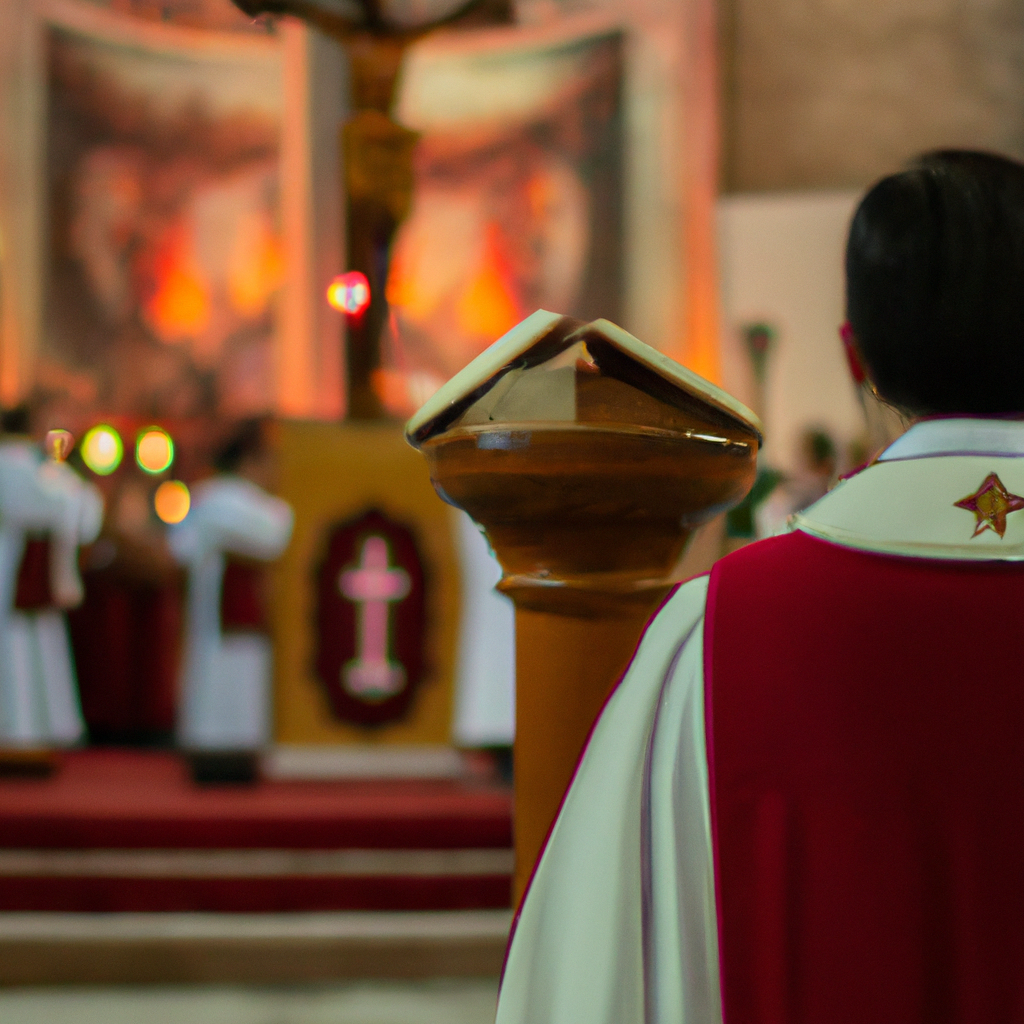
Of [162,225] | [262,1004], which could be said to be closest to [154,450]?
Answer: [162,225]

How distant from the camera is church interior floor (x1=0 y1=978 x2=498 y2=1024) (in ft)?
6.74

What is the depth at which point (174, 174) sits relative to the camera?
6508mm

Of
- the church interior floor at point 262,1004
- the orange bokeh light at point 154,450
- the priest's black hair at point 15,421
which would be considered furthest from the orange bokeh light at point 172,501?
the church interior floor at point 262,1004

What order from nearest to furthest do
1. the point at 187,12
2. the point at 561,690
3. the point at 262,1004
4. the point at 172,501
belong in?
the point at 561,690
the point at 262,1004
the point at 172,501
the point at 187,12

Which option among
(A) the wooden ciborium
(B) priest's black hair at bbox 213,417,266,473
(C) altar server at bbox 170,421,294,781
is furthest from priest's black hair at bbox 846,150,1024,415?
(B) priest's black hair at bbox 213,417,266,473

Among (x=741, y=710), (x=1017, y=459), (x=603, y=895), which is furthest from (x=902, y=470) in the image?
(x=603, y=895)

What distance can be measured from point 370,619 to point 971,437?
8.50ft

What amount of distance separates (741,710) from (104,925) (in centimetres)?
217

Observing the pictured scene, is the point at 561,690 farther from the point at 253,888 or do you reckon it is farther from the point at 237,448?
the point at 237,448

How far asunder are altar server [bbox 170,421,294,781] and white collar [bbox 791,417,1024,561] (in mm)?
2787

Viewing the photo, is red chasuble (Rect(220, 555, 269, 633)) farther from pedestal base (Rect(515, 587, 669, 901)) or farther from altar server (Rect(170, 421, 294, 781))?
pedestal base (Rect(515, 587, 669, 901))

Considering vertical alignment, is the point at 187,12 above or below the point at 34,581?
above

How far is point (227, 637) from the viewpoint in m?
3.45

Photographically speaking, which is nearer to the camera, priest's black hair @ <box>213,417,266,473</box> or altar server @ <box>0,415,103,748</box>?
priest's black hair @ <box>213,417,266,473</box>
